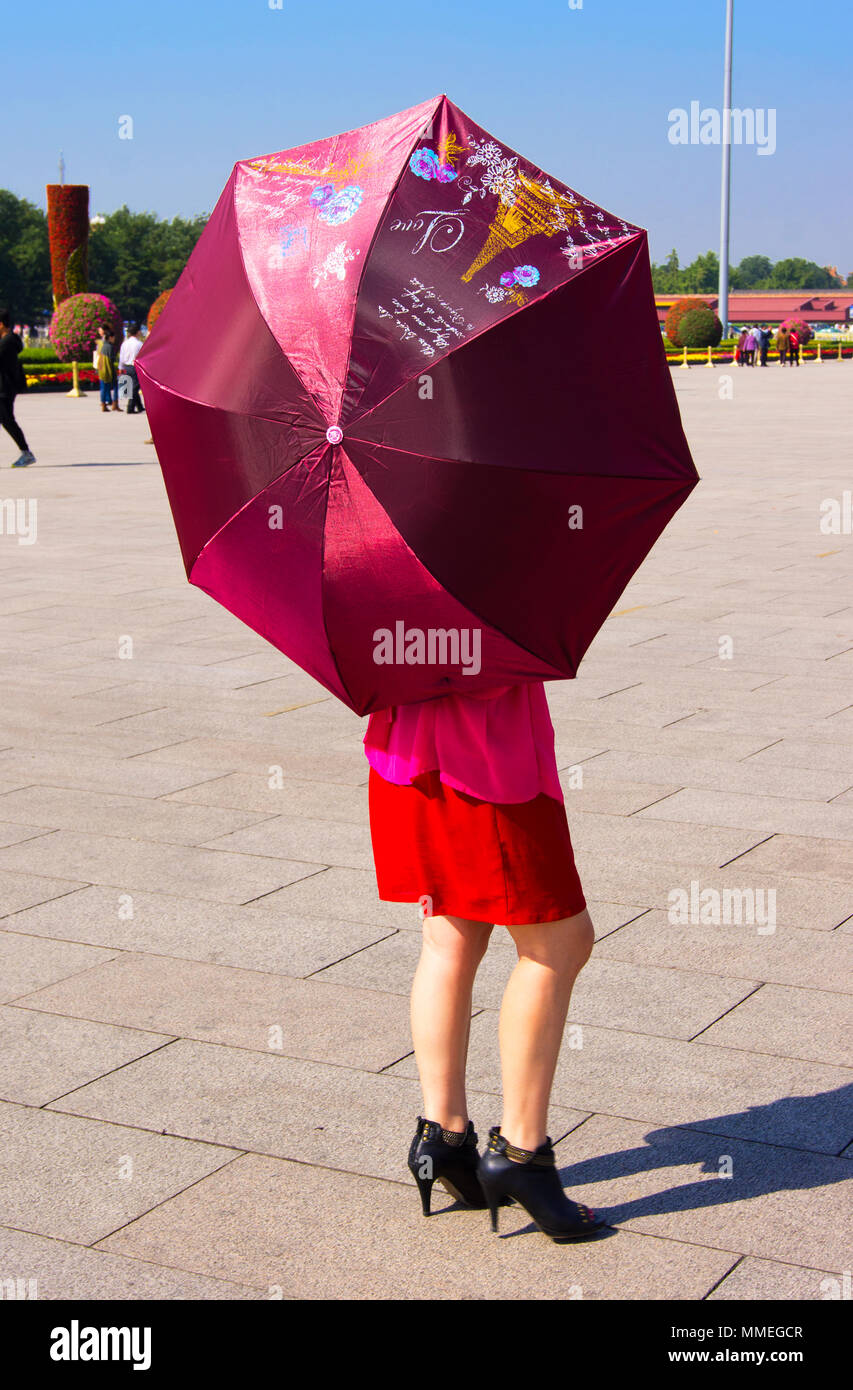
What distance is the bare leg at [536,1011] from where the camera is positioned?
286cm

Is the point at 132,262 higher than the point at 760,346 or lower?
higher

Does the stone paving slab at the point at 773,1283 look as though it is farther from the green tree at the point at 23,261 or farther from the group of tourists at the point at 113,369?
the green tree at the point at 23,261

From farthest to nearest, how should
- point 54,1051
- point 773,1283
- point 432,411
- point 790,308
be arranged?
1. point 790,308
2. point 54,1051
3. point 773,1283
4. point 432,411

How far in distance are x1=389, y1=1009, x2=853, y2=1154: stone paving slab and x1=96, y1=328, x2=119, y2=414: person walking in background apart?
24.2m

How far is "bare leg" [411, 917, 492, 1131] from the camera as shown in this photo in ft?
9.55

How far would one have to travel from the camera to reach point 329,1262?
284 centimetres

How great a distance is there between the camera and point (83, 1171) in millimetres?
3176

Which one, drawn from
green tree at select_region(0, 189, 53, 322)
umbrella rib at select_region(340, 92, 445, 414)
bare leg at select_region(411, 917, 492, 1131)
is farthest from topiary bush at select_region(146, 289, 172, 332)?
green tree at select_region(0, 189, 53, 322)

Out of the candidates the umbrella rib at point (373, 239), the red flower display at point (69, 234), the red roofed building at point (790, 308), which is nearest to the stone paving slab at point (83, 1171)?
the umbrella rib at point (373, 239)

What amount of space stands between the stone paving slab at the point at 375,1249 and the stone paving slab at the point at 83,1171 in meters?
0.06

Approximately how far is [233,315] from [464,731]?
0.85 metres

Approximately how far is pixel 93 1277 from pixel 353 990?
1339 mm

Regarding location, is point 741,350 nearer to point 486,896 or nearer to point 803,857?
point 803,857

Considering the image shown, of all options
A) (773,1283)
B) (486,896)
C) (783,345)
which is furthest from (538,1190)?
(783,345)
